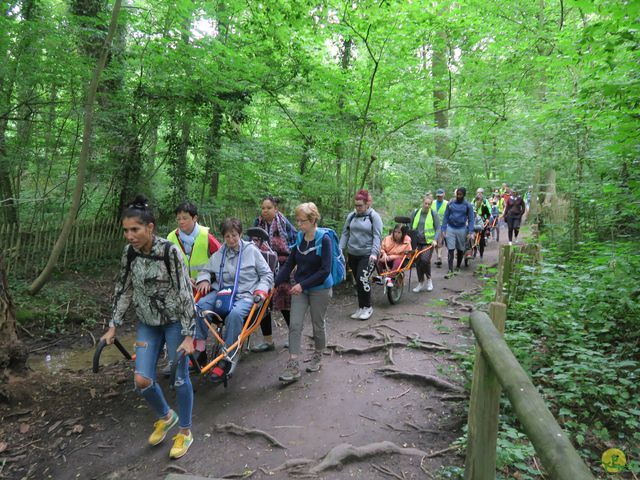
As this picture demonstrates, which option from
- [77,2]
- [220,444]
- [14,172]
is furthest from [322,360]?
[77,2]

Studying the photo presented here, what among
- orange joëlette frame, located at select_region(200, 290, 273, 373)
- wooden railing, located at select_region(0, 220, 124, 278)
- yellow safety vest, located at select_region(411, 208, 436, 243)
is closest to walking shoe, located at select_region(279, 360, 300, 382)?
orange joëlette frame, located at select_region(200, 290, 273, 373)

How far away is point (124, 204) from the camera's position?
977cm

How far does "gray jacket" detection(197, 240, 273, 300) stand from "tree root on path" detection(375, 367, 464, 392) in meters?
1.77

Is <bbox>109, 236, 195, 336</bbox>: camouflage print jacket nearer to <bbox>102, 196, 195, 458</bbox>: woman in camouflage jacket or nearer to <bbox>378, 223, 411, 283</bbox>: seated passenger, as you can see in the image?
<bbox>102, 196, 195, 458</bbox>: woman in camouflage jacket

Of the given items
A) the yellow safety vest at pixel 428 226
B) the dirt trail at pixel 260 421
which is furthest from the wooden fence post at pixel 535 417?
the yellow safety vest at pixel 428 226

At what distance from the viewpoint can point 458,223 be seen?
914 cm

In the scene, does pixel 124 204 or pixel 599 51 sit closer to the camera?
pixel 599 51

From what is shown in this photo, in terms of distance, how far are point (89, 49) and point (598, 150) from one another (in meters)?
11.2

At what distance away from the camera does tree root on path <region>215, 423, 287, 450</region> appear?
3445 mm

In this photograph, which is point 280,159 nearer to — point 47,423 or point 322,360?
point 322,360

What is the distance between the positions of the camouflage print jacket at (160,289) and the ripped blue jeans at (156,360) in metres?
0.11

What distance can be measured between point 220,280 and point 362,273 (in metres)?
2.77

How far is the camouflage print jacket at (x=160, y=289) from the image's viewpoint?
10.7ft

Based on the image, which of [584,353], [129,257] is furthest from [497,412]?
[129,257]
